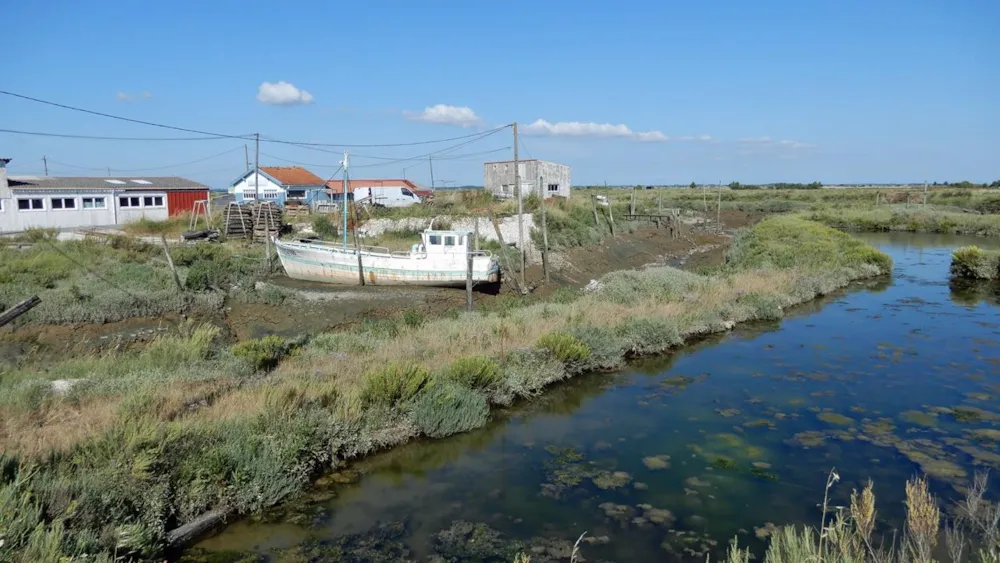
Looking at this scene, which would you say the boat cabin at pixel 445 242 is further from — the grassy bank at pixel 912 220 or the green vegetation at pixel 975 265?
the grassy bank at pixel 912 220

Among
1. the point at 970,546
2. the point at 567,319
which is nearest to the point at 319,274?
the point at 567,319

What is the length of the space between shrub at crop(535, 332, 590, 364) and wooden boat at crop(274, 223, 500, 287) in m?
10.3

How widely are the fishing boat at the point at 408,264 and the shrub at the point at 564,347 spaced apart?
1034 centimetres

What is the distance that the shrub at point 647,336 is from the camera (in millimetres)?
16625

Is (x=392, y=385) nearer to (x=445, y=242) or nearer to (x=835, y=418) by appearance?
(x=835, y=418)

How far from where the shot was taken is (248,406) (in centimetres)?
977

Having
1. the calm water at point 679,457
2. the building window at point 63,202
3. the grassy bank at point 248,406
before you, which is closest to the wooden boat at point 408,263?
the grassy bank at point 248,406

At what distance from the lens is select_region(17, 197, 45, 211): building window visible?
3234 centimetres

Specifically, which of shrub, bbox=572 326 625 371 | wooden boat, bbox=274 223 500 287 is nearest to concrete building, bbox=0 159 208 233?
wooden boat, bbox=274 223 500 287

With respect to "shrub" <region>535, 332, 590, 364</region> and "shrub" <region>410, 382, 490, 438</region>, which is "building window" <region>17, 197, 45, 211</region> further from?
"shrub" <region>410, 382, 490, 438</region>

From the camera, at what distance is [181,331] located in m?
17.6

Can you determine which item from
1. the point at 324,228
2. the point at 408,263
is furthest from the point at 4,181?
the point at 408,263

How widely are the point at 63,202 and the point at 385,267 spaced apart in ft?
67.7

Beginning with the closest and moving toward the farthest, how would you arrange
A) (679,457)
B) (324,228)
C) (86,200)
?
(679,457), (86,200), (324,228)
